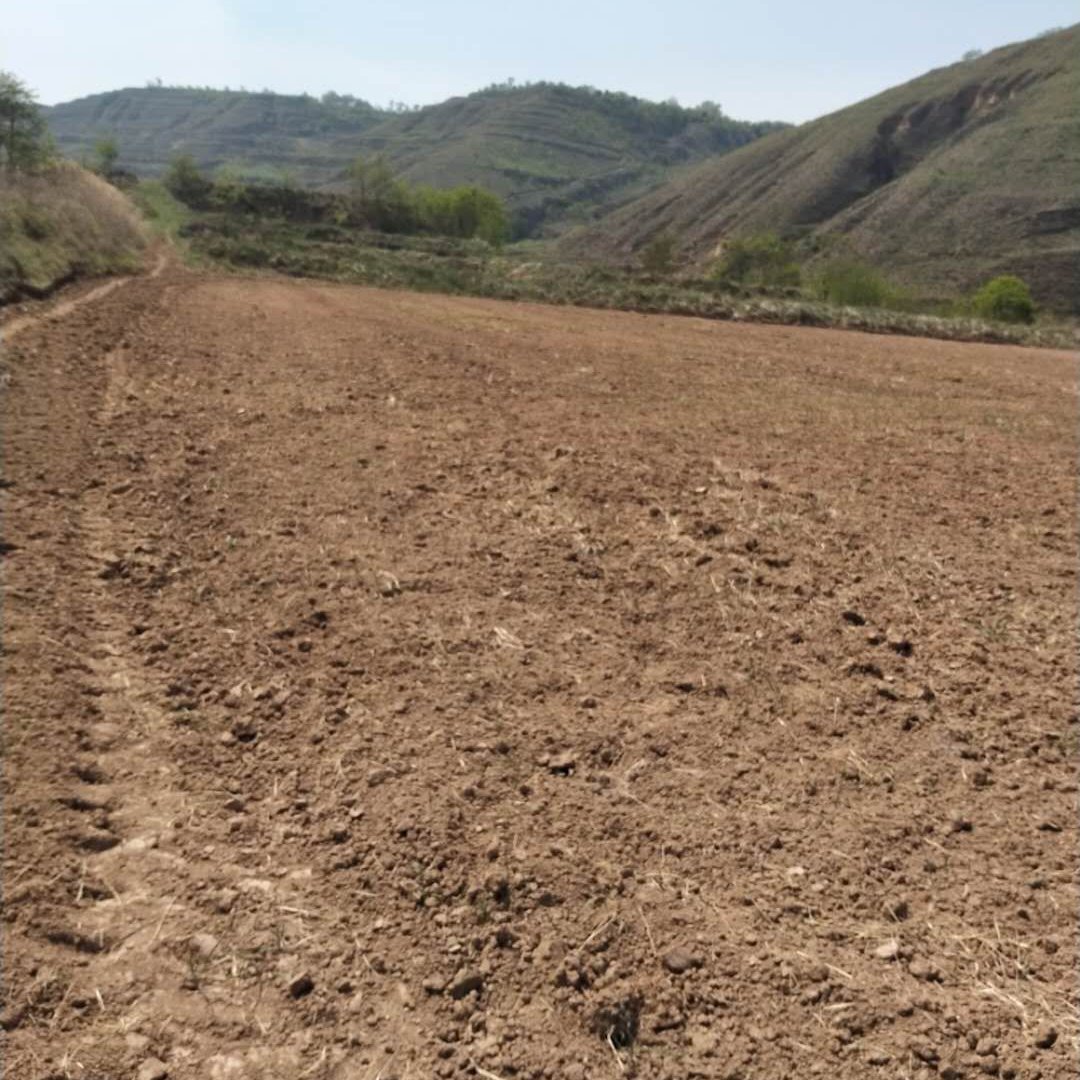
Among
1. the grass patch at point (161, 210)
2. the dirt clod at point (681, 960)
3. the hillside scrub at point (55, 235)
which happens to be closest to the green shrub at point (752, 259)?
the grass patch at point (161, 210)

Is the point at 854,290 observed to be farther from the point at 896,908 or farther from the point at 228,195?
the point at 228,195

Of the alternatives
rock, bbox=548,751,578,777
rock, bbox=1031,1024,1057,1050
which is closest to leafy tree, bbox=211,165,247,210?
rock, bbox=548,751,578,777

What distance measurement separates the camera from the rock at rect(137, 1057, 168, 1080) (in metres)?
2.31

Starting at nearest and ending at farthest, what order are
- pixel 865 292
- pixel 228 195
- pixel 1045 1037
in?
pixel 1045 1037 < pixel 865 292 < pixel 228 195

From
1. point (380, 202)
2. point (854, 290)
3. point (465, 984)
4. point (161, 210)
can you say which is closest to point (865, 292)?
point (854, 290)

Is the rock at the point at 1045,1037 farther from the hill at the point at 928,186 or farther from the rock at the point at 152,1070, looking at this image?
the hill at the point at 928,186

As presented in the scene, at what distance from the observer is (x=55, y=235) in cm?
1931

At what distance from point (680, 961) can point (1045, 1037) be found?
0.98 metres

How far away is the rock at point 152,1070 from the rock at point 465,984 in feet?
2.46

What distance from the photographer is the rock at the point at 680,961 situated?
2.69 metres

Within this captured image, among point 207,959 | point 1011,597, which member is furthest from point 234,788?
point 1011,597

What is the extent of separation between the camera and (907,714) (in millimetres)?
4031

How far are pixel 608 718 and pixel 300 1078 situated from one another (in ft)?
6.31

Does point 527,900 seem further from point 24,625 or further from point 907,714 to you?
point 24,625
